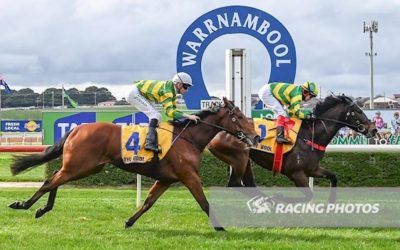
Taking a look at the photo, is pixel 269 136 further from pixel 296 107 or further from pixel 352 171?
pixel 352 171

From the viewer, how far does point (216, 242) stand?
6.46 m

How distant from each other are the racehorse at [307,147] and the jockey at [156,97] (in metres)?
1.19

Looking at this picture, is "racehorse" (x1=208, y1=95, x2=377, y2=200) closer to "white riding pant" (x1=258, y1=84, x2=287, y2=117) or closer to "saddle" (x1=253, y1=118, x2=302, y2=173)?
"saddle" (x1=253, y1=118, x2=302, y2=173)

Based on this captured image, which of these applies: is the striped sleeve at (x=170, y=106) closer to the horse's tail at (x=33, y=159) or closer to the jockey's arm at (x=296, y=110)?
the horse's tail at (x=33, y=159)

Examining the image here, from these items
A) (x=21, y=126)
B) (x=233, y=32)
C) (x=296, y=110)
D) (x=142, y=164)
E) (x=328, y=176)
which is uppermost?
(x=233, y=32)

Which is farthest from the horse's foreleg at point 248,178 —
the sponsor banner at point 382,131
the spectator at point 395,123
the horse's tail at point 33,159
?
the spectator at point 395,123

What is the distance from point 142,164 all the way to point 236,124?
3.53ft

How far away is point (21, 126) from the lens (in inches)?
1690

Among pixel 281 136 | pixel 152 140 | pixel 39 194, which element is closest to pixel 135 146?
pixel 152 140

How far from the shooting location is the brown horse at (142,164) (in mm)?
7156

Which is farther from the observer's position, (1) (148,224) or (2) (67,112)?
(2) (67,112)

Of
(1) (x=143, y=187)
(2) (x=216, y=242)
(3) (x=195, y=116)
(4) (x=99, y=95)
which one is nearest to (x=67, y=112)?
(1) (x=143, y=187)

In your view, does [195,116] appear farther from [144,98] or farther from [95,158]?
[95,158]

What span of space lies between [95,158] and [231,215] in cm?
156
